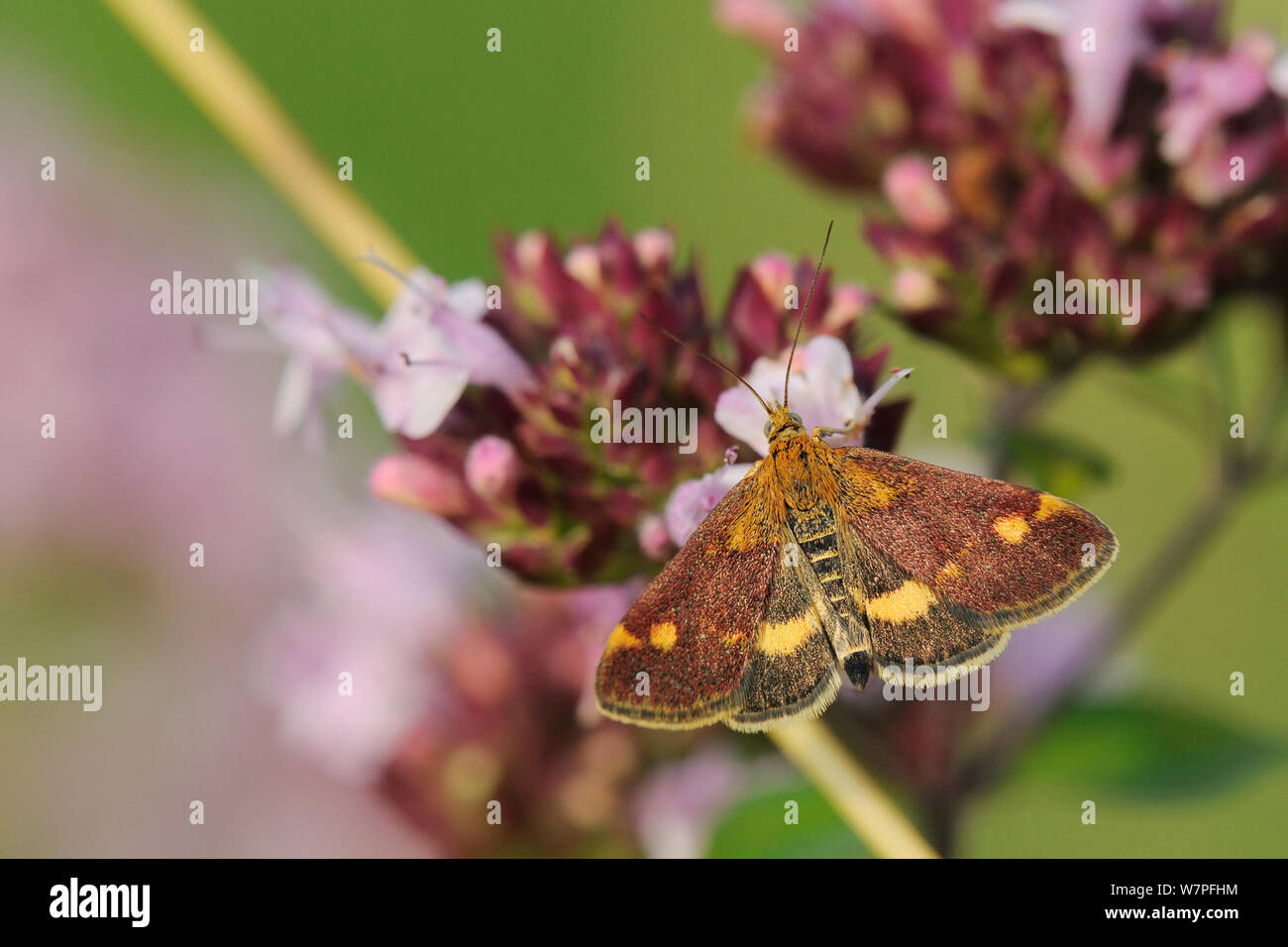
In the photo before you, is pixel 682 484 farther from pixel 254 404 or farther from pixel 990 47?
pixel 254 404

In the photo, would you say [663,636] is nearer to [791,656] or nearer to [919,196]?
[791,656]

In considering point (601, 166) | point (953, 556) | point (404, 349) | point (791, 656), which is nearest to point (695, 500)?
point (791, 656)

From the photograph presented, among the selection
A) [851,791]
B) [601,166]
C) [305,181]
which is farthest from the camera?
[601,166]

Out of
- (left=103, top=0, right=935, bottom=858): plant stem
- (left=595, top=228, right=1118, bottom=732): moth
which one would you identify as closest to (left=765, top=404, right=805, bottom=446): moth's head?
(left=595, top=228, right=1118, bottom=732): moth

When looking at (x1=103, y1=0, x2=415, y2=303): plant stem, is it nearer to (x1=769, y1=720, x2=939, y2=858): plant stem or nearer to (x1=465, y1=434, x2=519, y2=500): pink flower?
(x1=465, y1=434, x2=519, y2=500): pink flower

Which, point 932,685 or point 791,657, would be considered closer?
point 791,657

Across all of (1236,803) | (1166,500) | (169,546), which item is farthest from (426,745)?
(1166,500)
